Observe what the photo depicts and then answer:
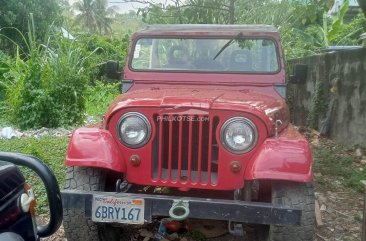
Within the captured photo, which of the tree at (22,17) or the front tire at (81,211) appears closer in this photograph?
the front tire at (81,211)

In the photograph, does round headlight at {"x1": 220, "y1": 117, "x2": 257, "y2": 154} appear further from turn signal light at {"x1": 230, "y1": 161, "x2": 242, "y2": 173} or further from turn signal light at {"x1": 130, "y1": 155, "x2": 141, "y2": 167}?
turn signal light at {"x1": 130, "y1": 155, "x2": 141, "y2": 167}

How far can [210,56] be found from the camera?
4.15 meters

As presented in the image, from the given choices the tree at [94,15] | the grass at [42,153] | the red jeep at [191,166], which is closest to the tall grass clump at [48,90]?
the grass at [42,153]

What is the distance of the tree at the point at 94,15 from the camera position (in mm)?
44312

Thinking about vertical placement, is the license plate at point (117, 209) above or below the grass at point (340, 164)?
above

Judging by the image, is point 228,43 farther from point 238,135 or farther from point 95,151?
point 95,151

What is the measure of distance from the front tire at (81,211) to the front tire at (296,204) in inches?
47.6

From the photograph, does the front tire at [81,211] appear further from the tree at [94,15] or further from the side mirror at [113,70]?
the tree at [94,15]

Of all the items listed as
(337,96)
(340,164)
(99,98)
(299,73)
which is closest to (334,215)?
(299,73)

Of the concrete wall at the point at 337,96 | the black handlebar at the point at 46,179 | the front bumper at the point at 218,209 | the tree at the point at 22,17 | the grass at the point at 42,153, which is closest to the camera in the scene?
the black handlebar at the point at 46,179

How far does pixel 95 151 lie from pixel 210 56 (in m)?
1.62

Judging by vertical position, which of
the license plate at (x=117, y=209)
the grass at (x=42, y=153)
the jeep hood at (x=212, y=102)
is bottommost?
the grass at (x=42, y=153)

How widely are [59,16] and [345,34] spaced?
29.9 feet

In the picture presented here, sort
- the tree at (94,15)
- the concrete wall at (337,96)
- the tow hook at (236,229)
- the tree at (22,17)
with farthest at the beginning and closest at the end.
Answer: the tree at (94,15) → the tree at (22,17) → the concrete wall at (337,96) → the tow hook at (236,229)
